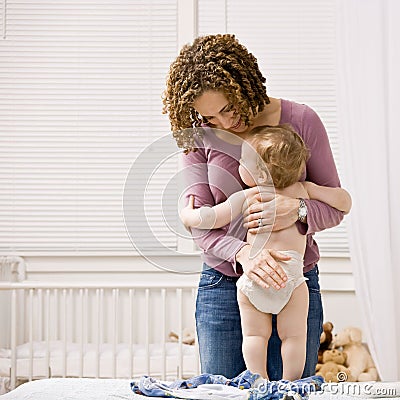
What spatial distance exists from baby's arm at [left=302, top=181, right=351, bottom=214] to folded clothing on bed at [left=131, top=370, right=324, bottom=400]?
447 mm

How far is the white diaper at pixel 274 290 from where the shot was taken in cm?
167

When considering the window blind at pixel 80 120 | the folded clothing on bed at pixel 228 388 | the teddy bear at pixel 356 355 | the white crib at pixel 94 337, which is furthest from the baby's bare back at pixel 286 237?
the window blind at pixel 80 120

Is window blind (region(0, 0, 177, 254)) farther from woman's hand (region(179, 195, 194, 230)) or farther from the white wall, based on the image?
woman's hand (region(179, 195, 194, 230))

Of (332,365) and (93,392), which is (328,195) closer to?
(93,392)

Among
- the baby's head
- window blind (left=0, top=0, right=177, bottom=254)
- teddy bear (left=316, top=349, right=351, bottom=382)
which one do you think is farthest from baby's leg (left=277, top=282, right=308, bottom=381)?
window blind (left=0, top=0, right=177, bottom=254)

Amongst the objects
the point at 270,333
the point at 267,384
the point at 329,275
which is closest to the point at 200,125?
the point at 270,333

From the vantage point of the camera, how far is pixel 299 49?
335cm

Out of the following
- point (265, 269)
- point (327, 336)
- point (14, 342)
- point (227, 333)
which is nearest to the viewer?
point (265, 269)

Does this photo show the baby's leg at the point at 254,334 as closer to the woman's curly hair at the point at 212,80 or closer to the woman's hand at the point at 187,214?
the woman's hand at the point at 187,214

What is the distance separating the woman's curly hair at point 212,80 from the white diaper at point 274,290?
370 mm

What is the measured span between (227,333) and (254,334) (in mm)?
96

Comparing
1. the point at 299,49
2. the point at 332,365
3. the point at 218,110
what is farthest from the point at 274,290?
the point at 299,49

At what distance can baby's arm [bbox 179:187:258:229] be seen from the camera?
1698 mm

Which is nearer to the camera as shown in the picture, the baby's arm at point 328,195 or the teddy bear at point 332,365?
the baby's arm at point 328,195
